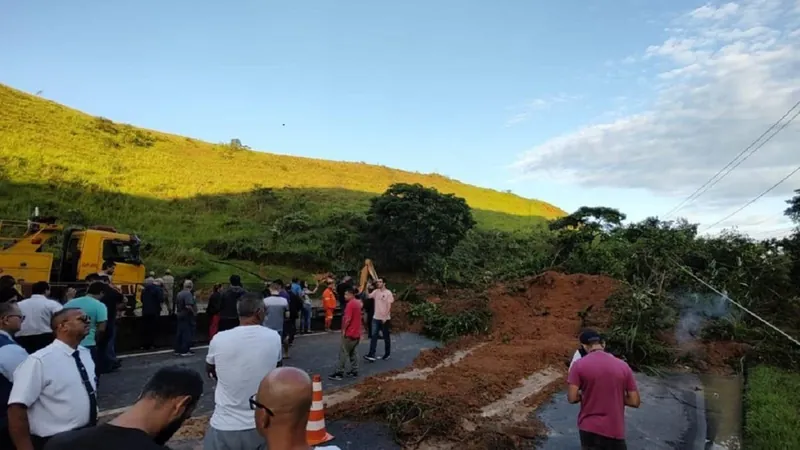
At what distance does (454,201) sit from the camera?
87.8 ft

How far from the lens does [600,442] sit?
4.59 metres

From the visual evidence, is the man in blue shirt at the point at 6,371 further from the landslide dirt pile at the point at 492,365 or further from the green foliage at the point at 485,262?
the green foliage at the point at 485,262

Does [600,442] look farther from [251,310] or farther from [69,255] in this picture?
[69,255]

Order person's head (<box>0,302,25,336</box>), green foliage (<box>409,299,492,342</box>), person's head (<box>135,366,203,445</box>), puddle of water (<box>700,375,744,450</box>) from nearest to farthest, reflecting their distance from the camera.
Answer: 1. person's head (<box>135,366,203,445</box>)
2. person's head (<box>0,302,25,336</box>)
3. puddle of water (<box>700,375,744,450</box>)
4. green foliage (<box>409,299,492,342</box>)

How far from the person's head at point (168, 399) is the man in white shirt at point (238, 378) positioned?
129 centimetres

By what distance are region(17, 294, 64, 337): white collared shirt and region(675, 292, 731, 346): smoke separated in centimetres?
1295

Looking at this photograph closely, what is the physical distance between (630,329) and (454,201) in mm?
15265

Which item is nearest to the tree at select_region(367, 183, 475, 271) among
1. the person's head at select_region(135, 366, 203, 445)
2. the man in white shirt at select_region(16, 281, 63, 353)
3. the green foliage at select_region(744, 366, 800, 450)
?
the green foliage at select_region(744, 366, 800, 450)

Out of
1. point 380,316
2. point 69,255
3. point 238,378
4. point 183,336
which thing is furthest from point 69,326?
point 69,255

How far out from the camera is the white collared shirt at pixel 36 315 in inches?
256

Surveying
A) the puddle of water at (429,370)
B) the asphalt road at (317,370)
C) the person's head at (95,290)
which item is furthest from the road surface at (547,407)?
the person's head at (95,290)

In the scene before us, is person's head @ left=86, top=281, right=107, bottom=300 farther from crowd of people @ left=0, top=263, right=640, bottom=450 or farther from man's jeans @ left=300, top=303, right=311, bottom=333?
man's jeans @ left=300, top=303, right=311, bottom=333

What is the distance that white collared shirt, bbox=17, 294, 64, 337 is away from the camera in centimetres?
649

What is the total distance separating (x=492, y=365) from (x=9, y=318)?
8.16 metres
